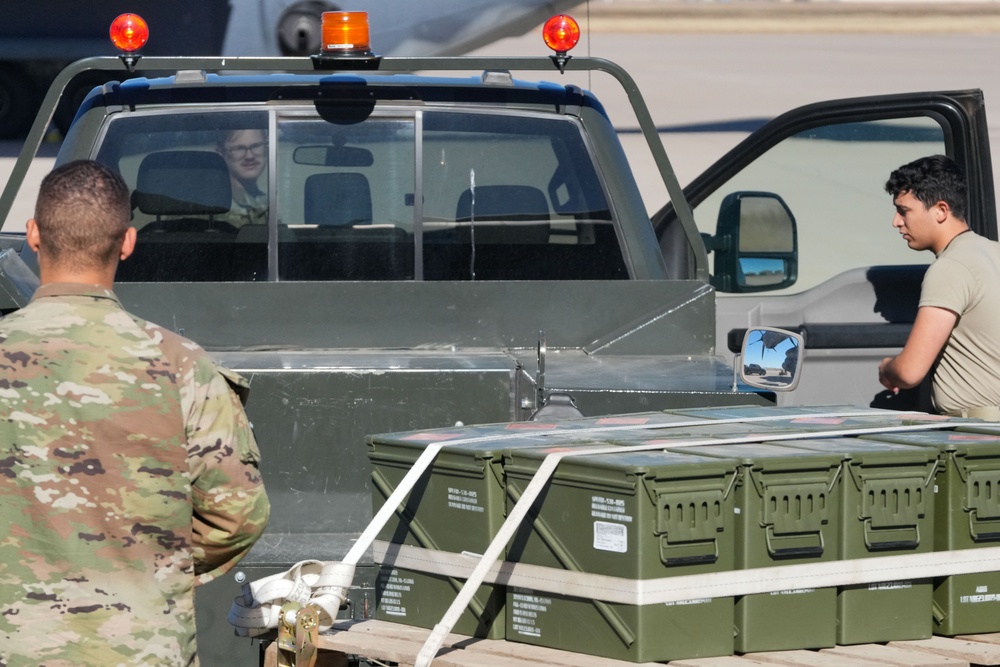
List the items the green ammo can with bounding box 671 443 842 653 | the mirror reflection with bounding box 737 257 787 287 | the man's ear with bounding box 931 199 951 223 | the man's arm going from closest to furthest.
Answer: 1. the green ammo can with bounding box 671 443 842 653
2. the man's arm
3. the man's ear with bounding box 931 199 951 223
4. the mirror reflection with bounding box 737 257 787 287

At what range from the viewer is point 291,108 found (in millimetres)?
4715

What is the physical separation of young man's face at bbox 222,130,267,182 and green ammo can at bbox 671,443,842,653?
203cm

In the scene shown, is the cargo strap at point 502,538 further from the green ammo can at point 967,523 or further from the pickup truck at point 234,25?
the pickup truck at point 234,25

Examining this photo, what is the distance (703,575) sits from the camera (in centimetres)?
299

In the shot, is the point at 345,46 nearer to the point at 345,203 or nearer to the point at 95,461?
the point at 345,203

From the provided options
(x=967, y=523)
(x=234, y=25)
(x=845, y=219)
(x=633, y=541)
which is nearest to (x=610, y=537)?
(x=633, y=541)

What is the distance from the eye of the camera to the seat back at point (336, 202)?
4.68m

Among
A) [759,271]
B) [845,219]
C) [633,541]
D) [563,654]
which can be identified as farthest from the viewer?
[845,219]

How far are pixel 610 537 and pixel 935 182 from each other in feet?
7.88

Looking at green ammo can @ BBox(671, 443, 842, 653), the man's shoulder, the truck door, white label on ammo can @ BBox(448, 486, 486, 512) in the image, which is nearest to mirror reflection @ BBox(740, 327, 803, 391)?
green ammo can @ BBox(671, 443, 842, 653)

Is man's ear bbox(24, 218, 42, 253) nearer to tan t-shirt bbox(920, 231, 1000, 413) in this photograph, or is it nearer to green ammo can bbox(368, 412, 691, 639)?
green ammo can bbox(368, 412, 691, 639)

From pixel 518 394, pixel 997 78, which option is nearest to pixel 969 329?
pixel 518 394

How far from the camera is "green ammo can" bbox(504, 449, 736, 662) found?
291cm

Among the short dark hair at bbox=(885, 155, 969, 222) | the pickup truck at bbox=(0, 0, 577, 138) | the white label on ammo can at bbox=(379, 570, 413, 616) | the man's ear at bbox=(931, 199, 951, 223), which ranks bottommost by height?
the white label on ammo can at bbox=(379, 570, 413, 616)
